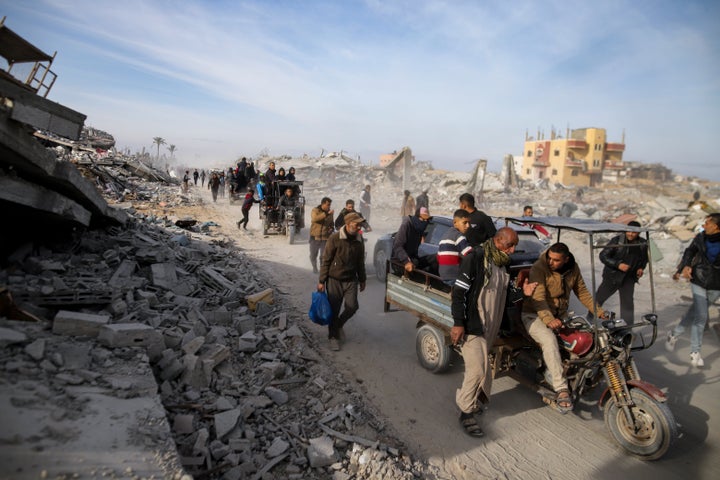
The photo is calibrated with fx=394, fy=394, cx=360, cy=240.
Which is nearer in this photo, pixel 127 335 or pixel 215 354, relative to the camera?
pixel 127 335

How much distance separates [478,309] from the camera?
12.8ft

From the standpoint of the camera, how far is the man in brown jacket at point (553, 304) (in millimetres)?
3875

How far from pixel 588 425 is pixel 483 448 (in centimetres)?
128

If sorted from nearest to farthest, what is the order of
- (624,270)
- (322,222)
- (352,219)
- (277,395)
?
(277,395) < (352,219) < (624,270) < (322,222)

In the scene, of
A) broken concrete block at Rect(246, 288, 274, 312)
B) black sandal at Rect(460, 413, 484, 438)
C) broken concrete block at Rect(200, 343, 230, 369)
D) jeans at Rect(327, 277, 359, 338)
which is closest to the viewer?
black sandal at Rect(460, 413, 484, 438)

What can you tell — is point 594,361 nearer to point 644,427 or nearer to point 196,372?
point 644,427

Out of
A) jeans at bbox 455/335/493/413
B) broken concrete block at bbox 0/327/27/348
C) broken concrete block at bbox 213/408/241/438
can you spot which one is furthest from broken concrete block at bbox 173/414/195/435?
jeans at bbox 455/335/493/413

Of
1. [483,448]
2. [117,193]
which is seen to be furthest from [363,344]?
[117,193]

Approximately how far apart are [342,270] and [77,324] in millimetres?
3051

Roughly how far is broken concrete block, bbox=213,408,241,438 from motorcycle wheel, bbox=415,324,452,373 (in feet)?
8.21

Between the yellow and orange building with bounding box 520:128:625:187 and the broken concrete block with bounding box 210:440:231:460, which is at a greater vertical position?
the yellow and orange building with bounding box 520:128:625:187

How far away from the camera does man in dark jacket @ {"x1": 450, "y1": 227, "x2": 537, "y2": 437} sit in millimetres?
3820

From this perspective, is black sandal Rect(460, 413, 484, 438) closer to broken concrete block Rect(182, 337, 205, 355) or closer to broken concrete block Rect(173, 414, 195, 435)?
broken concrete block Rect(173, 414, 195, 435)

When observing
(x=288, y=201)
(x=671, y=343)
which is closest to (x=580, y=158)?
(x=288, y=201)
